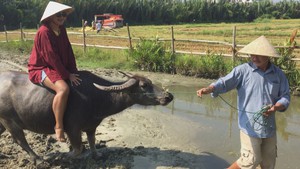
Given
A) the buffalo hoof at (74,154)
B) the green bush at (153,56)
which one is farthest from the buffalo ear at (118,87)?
the green bush at (153,56)

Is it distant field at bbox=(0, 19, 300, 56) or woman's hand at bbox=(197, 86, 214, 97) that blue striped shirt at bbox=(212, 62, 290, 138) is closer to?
woman's hand at bbox=(197, 86, 214, 97)

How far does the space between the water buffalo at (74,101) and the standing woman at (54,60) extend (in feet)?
0.49

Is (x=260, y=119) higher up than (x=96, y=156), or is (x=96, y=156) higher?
(x=260, y=119)

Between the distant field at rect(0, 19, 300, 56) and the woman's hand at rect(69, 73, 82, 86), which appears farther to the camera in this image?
the distant field at rect(0, 19, 300, 56)

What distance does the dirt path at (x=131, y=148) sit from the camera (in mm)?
4773

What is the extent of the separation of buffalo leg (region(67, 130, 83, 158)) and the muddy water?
1844 mm

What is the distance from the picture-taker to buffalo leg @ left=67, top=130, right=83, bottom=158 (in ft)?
14.5

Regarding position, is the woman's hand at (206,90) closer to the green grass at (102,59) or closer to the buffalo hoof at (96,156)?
the buffalo hoof at (96,156)

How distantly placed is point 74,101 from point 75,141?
496 millimetres

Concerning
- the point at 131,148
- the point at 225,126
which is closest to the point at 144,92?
the point at 131,148

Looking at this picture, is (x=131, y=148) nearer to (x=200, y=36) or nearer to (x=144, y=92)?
(x=144, y=92)

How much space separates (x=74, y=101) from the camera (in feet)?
14.3

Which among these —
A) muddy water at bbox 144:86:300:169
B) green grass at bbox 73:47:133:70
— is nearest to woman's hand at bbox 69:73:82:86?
muddy water at bbox 144:86:300:169

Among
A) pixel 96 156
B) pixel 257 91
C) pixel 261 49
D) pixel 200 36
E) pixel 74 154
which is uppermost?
pixel 261 49
